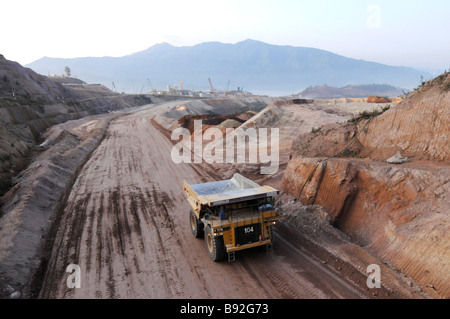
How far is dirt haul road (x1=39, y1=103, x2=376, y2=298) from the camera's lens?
6.93m

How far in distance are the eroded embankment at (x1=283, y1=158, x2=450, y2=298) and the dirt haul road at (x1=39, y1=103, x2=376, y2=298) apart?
1.65 m

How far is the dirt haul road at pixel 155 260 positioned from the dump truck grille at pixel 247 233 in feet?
2.45

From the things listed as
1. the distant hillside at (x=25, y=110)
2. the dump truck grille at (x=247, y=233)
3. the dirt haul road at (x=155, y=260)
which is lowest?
the dirt haul road at (x=155, y=260)

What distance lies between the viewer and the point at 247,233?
779 cm

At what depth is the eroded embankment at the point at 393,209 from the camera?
260 inches

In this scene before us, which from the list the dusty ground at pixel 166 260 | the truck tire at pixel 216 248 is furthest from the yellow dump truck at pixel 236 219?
the dusty ground at pixel 166 260

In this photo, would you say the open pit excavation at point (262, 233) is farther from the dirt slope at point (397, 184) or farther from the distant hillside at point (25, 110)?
the distant hillside at point (25, 110)

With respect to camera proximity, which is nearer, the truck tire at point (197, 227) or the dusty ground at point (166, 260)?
the dusty ground at point (166, 260)

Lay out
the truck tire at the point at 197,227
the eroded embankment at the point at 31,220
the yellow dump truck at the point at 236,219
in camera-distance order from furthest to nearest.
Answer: the truck tire at the point at 197,227 → the yellow dump truck at the point at 236,219 → the eroded embankment at the point at 31,220

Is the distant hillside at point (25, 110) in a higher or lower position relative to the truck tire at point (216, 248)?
higher

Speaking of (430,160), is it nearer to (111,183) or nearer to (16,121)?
(111,183)

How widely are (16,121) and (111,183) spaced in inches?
836

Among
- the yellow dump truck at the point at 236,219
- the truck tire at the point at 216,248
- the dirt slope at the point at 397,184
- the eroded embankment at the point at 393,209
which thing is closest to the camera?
the eroded embankment at the point at 393,209
